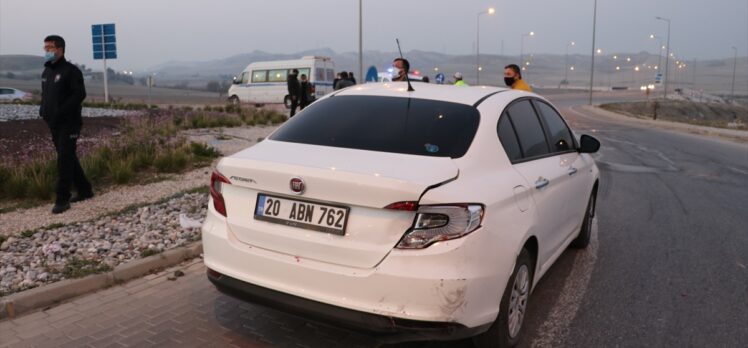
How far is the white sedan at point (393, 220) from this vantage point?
9.80ft

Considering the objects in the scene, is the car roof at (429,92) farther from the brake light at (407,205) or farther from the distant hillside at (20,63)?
the distant hillside at (20,63)

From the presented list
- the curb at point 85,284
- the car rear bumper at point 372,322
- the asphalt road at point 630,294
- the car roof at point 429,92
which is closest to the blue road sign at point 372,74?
the asphalt road at point 630,294

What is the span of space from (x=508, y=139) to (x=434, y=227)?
3.92 ft

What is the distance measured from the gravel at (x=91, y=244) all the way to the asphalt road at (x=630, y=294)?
633 mm

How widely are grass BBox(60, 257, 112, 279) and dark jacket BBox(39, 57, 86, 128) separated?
7.46ft

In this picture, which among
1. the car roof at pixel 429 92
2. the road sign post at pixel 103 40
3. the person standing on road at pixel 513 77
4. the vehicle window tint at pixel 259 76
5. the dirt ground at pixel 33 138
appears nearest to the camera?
the car roof at pixel 429 92

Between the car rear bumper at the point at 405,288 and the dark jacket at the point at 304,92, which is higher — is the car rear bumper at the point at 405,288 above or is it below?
below

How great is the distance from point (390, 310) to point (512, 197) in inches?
39.8

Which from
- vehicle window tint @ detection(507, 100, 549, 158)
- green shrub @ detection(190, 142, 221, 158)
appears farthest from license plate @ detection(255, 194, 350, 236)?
green shrub @ detection(190, 142, 221, 158)

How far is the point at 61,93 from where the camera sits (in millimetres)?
6605

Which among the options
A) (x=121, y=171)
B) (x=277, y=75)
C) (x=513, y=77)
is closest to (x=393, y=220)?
(x=513, y=77)

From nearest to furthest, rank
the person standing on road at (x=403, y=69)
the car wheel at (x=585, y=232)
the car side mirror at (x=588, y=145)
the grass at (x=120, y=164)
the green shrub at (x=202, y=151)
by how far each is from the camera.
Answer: the car side mirror at (x=588, y=145) → the car wheel at (x=585, y=232) → the person standing on road at (x=403, y=69) → the grass at (x=120, y=164) → the green shrub at (x=202, y=151)

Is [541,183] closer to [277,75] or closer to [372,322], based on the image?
[372,322]

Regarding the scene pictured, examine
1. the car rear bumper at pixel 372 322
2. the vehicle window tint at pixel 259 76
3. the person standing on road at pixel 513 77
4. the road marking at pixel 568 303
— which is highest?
the vehicle window tint at pixel 259 76
